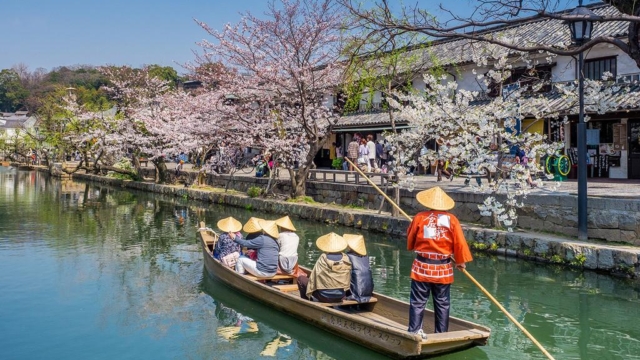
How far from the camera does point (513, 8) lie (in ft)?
26.8

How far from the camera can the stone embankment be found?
411 inches

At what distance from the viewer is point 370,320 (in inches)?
268

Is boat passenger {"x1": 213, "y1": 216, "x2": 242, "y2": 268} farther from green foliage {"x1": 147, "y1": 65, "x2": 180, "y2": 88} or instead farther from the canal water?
green foliage {"x1": 147, "y1": 65, "x2": 180, "y2": 88}

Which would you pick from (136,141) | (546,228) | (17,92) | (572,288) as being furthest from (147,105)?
(17,92)

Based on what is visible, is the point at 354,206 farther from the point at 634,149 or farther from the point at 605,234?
the point at 634,149

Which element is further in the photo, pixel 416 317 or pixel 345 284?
pixel 345 284

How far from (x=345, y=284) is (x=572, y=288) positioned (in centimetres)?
491

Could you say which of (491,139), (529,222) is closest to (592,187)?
(529,222)

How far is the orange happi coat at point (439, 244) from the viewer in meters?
6.23

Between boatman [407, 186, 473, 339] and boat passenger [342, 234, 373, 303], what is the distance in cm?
115

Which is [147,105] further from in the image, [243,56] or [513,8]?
[513,8]

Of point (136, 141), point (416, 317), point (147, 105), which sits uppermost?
point (147, 105)

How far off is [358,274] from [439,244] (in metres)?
1.61

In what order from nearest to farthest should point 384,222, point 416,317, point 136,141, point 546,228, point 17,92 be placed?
point 416,317 → point 546,228 → point 384,222 → point 136,141 → point 17,92
